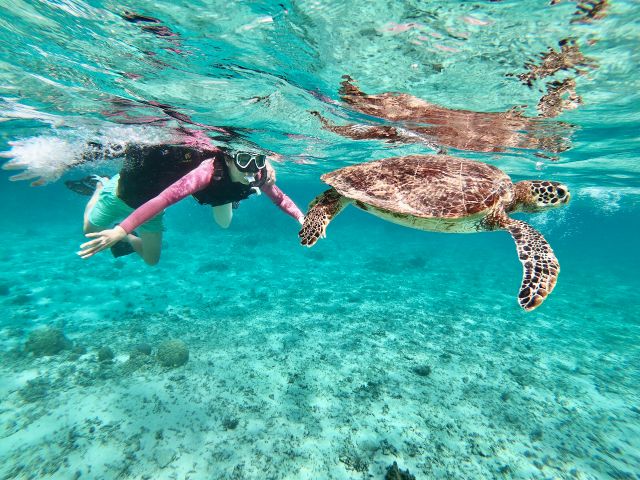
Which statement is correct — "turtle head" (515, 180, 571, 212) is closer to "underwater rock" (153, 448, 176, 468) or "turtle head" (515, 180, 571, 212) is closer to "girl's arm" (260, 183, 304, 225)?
"girl's arm" (260, 183, 304, 225)

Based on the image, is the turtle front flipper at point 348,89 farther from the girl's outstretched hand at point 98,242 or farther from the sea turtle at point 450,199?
the girl's outstretched hand at point 98,242

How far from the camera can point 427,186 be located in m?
4.29

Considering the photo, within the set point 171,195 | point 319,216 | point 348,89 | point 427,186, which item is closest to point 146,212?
point 171,195

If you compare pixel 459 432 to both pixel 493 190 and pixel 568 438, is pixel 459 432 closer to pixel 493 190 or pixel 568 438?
pixel 568 438

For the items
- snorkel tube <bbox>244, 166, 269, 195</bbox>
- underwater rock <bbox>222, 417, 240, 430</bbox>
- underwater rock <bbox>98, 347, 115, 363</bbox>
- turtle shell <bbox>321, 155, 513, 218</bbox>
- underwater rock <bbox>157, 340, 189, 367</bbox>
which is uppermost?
turtle shell <bbox>321, 155, 513, 218</bbox>

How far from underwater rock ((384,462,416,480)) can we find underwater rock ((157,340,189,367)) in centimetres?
579

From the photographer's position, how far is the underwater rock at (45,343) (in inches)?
318

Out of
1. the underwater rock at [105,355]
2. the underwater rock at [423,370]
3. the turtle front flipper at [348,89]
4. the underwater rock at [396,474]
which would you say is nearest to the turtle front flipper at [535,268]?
the underwater rock at [396,474]

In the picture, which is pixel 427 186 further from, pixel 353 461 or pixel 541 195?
pixel 353 461

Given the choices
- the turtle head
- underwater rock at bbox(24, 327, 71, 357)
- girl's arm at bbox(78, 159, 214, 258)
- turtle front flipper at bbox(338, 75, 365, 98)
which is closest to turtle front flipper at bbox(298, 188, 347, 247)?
girl's arm at bbox(78, 159, 214, 258)

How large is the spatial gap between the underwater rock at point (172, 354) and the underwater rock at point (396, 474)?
228 inches

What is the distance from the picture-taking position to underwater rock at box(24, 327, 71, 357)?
26.5ft

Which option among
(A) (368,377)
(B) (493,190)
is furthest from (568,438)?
(B) (493,190)

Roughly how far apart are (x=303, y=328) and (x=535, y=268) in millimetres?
8121
